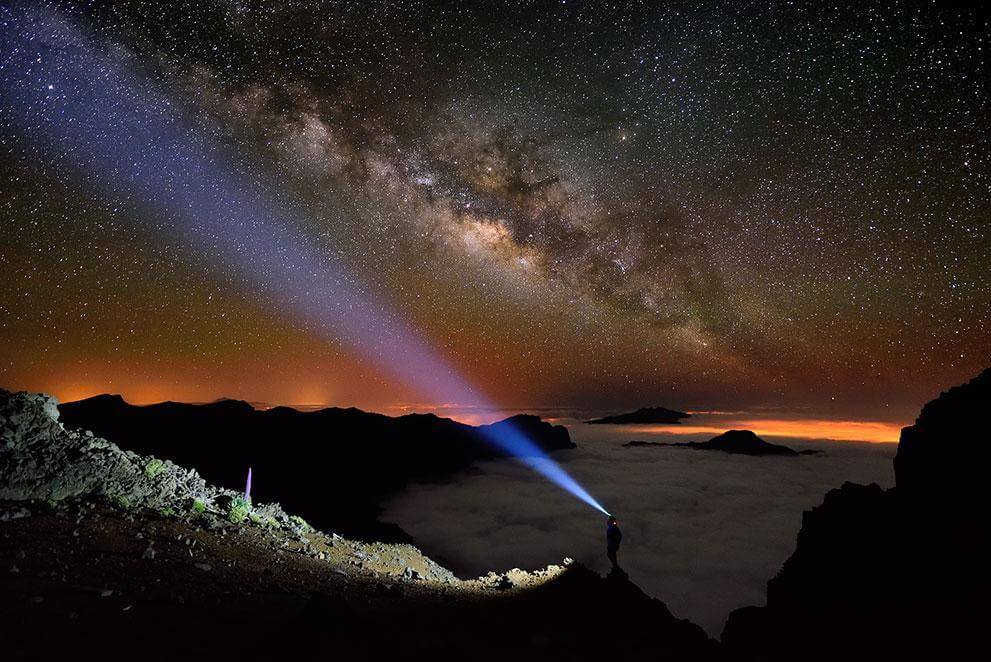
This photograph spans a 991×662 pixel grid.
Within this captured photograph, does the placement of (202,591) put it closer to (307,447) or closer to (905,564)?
(905,564)

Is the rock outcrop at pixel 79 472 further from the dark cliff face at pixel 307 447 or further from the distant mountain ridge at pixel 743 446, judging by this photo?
the distant mountain ridge at pixel 743 446

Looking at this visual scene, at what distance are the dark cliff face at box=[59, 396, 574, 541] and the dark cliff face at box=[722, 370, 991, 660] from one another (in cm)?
2531

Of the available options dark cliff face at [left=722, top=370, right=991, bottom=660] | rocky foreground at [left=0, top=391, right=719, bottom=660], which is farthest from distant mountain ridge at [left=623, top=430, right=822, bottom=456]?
rocky foreground at [left=0, top=391, right=719, bottom=660]

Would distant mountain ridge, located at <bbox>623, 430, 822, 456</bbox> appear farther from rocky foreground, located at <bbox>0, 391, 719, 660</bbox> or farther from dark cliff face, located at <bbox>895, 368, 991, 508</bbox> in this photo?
rocky foreground, located at <bbox>0, 391, 719, 660</bbox>

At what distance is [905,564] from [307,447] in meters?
72.7

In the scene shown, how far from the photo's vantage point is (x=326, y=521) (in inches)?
1329

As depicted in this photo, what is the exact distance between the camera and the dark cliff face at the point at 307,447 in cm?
4188

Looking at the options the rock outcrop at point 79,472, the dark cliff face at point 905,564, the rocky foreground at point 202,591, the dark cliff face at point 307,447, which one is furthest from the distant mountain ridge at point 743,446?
the rock outcrop at point 79,472

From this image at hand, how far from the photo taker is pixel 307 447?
69.0 m

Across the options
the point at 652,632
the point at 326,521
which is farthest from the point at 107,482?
the point at 326,521

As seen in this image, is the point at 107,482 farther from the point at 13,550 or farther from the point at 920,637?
the point at 920,637

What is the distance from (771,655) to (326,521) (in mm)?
31117

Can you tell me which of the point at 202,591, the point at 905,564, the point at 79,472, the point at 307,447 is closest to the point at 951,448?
the point at 905,564

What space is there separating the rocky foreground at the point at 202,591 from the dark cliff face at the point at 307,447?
2215cm
